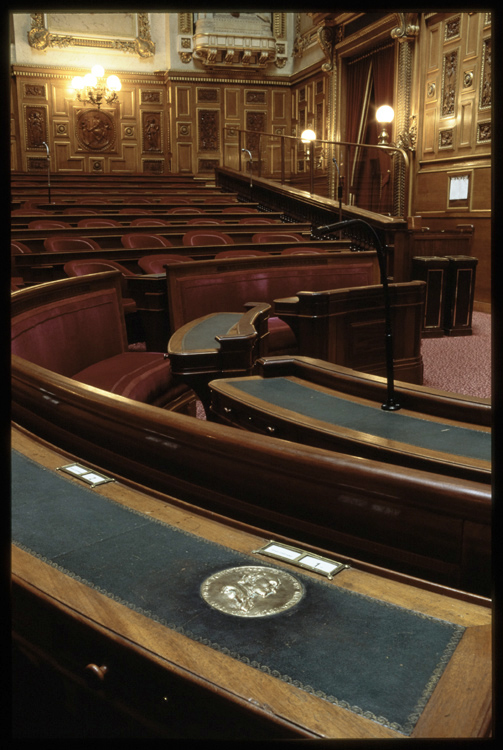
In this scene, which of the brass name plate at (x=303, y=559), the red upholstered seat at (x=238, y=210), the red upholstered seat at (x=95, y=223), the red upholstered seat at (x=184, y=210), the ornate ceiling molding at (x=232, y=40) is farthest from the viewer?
the ornate ceiling molding at (x=232, y=40)

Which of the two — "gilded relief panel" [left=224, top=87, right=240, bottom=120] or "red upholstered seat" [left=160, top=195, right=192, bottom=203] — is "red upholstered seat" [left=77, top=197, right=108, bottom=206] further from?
"gilded relief panel" [left=224, top=87, right=240, bottom=120]

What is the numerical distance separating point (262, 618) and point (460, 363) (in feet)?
13.2

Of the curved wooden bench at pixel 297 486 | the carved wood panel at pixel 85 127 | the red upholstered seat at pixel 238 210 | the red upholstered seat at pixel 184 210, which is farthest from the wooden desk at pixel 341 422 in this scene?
the carved wood panel at pixel 85 127

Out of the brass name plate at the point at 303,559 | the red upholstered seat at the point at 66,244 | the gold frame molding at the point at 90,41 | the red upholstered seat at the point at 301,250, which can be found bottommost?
the brass name plate at the point at 303,559

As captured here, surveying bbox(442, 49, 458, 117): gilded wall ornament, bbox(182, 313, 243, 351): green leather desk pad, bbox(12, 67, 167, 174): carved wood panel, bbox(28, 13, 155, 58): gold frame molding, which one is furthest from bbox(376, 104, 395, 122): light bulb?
bbox(28, 13, 155, 58): gold frame molding

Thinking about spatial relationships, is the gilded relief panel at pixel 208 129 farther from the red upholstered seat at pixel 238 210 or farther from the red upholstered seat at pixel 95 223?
the red upholstered seat at pixel 95 223

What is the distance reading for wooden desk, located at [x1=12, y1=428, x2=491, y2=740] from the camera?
1.95 ft

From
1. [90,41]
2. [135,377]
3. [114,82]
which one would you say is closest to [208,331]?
[135,377]

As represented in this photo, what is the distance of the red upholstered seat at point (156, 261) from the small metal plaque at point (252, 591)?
384 cm

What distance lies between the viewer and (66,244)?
512 centimetres

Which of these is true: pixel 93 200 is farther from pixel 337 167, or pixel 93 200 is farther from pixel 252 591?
pixel 252 591

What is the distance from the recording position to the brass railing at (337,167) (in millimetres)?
8055

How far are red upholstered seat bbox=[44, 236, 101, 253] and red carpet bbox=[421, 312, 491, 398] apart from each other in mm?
2751

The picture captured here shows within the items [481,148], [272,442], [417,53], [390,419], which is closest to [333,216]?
[481,148]
